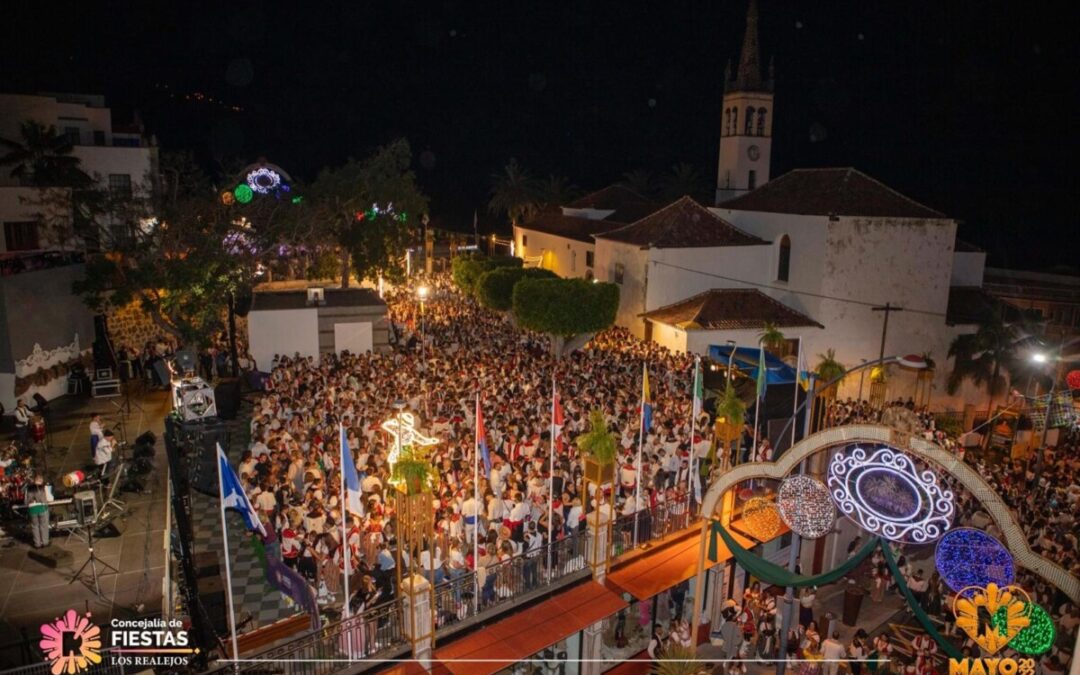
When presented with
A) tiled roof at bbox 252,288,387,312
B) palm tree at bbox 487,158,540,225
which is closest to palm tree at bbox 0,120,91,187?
tiled roof at bbox 252,288,387,312

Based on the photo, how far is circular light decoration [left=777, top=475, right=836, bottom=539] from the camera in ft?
38.4

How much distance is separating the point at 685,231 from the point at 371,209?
17.7 m

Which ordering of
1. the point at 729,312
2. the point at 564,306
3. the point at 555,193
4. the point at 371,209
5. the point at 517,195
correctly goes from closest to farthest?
the point at 564,306 → the point at 729,312 → the point at 371,209 → the point at 517,195 → the point at 555,193

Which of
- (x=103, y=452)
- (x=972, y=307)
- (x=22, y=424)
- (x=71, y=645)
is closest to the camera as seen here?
(x=71, y=645)

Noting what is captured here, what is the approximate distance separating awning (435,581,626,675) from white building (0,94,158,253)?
2160 cm

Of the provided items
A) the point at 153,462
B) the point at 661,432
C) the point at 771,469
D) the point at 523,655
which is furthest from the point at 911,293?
the point at 153,462

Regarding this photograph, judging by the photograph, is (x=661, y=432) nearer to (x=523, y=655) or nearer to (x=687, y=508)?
(x=687, y=508)

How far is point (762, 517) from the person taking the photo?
14227 millimetres

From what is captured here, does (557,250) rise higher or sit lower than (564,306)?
higher

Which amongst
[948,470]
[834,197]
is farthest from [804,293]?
[948,470]

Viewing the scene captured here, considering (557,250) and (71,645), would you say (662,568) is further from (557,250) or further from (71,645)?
(557,250)

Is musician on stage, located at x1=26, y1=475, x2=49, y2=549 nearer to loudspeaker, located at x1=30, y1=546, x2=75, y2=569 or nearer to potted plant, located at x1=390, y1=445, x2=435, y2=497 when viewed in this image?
loudspeaker, located at x1=30, y1=546, x2=75, y2=569

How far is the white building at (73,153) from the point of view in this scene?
2769 cm

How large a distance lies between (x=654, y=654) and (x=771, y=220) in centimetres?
2743
